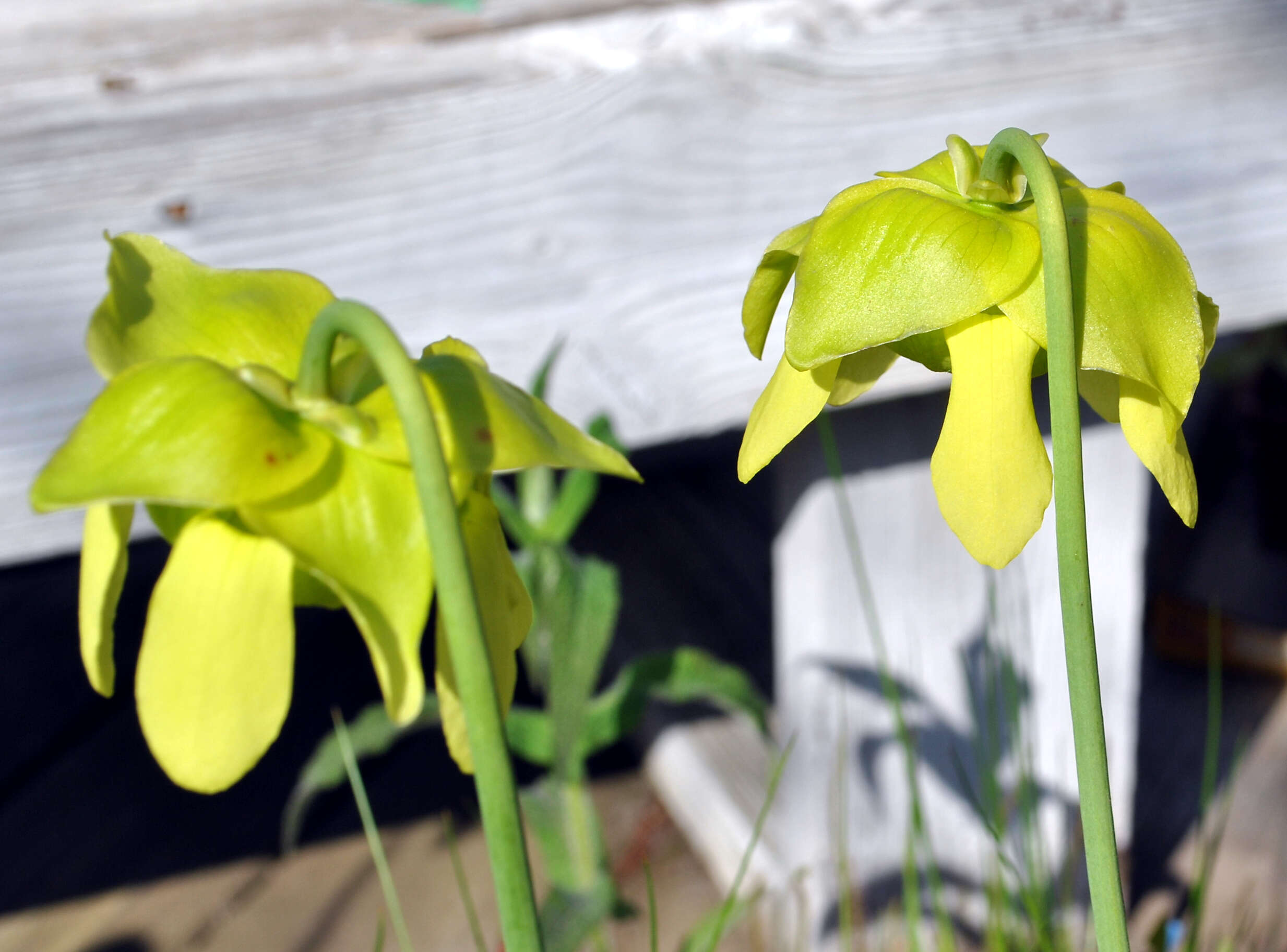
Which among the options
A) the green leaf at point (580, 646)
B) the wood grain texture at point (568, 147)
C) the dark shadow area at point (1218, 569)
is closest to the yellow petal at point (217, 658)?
the wood grain texture at point (568, 147)

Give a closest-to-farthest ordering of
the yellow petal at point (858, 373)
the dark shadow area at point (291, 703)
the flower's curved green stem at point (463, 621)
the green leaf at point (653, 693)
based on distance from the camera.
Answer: the flower's curved green stem at point (463, 621)
the yellow petal at point (858, 373)
the green leaf at point (653, 693)
the dark shadow area at point (291, 703)

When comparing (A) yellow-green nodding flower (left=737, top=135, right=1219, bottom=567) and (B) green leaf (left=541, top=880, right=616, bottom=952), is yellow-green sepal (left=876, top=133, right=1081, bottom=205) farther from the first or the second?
(B) green leaf (left=541, top=880, right=616, bottom=952)

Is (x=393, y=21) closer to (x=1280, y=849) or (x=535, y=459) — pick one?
(x=535, y=459)

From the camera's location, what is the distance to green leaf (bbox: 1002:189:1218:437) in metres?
0.22

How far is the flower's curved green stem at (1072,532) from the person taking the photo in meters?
0.18

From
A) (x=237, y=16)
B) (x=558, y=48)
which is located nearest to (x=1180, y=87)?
(x=558, y=48)

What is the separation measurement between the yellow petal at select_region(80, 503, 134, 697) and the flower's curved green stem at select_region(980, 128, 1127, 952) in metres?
0.17

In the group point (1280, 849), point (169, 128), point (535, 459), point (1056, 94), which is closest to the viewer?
point (535, 459)

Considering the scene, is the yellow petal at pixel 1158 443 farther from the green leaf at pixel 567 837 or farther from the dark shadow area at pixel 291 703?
the dark shadow area at pixel 291 703

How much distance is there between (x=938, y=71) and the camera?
65cm

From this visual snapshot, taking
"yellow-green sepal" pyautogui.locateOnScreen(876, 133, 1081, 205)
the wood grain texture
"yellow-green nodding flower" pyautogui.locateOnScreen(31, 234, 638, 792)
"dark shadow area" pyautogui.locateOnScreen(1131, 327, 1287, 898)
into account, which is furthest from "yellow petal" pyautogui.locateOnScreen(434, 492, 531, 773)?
"dark shadow area" pyautogui.locateOnScreen(1131, 327, 1287, 898)

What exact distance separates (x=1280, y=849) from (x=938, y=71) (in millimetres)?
813

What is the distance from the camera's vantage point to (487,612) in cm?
22

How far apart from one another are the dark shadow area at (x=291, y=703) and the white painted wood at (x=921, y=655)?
344 mm
